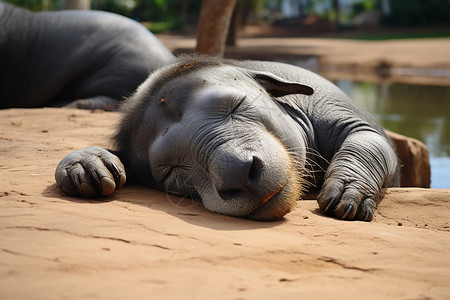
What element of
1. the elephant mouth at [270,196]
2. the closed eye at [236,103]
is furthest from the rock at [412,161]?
the elephant mouth at [270,196]

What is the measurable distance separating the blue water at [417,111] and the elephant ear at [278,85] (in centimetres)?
317

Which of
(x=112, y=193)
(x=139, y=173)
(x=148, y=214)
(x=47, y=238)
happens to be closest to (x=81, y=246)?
(x=47, y=238)

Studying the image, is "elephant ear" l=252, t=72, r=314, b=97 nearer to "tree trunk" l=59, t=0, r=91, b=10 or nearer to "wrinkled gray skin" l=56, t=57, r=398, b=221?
"wrinkled gray skin" l=56, t=57, r=398, b=221

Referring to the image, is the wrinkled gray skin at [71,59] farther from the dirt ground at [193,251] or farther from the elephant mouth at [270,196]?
the elephant mouth at [270,196]

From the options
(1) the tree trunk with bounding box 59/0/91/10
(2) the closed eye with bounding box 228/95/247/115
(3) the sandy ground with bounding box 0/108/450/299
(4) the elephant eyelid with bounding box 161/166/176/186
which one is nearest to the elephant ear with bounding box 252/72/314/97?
(2) the closed eye with bounding box 228/95/247/115

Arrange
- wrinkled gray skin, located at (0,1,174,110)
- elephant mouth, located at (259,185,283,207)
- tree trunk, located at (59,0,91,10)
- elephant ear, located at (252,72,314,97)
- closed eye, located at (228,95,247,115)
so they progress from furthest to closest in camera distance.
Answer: tree trunk, located at (59,0,91,10), wrinkled gray skin, located at (0,1,174,110), elephant ear, located at (252,72,314,97), closed eye, located at (228,95,247,115), elephant mouth, located at (259,185,283,207)

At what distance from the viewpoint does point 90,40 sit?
920 cm

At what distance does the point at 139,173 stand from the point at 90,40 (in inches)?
194

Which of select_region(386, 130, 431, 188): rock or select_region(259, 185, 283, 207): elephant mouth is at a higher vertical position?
select_region(259, 185, 283, 207): elephant mouth

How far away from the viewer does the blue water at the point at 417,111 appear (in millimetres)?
8906

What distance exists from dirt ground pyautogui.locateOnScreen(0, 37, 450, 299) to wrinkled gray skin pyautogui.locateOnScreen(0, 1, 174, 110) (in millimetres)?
4582

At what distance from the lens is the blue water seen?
29.2 ft

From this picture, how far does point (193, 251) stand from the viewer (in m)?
3.10

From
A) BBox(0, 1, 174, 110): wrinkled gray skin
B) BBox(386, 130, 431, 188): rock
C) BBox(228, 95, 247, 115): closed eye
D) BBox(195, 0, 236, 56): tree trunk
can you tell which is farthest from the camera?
BBox(195, 0, 236, 56): tree trunk
